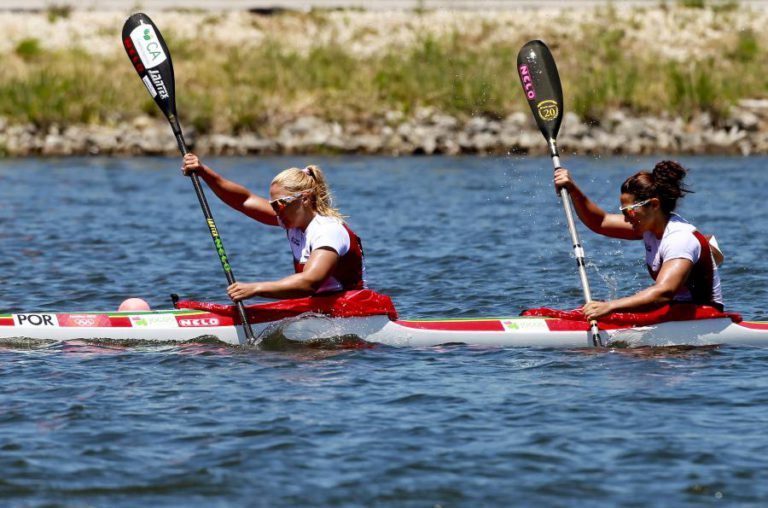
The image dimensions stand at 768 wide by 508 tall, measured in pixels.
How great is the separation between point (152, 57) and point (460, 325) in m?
3.58

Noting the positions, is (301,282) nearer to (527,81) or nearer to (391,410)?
(391,410)

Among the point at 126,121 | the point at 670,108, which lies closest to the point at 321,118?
the point at 126,121

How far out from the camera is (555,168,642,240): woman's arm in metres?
9.17

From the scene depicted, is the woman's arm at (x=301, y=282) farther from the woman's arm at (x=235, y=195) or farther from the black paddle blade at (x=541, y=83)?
the black paddle blade at (x=541, y=83)

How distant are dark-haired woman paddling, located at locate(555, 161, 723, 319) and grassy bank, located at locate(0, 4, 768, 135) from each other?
16.5 m

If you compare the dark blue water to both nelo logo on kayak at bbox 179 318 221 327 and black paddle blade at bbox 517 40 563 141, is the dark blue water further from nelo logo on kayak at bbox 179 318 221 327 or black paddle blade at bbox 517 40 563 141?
black paddle blade at bbox 517 40 563 141

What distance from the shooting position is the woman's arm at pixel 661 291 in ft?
28.1

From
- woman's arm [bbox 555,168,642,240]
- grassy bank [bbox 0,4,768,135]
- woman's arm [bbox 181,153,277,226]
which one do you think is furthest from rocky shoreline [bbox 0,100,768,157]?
woman's arm [bbox 181,153,277,226]

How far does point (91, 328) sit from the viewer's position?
30.1 ft

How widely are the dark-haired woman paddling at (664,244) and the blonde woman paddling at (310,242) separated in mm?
1678

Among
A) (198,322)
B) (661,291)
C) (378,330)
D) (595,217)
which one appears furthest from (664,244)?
(198,322)

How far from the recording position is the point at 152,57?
10.7m

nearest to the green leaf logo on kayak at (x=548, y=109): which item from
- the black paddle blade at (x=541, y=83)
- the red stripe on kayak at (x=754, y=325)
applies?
the black paddle blade at (x=541, y=83)

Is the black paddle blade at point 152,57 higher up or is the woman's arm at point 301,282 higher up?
the black paddle blade at point 152,57
